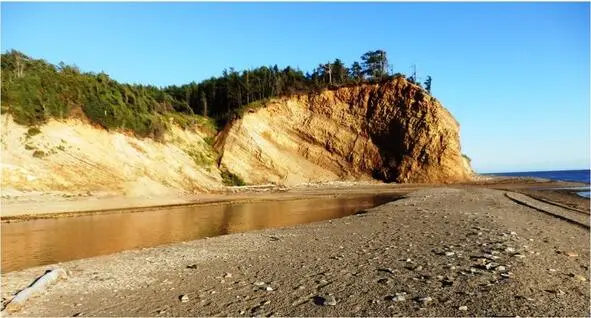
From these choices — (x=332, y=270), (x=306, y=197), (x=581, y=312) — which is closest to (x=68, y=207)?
(x=306, y=197)

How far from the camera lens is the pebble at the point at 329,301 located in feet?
21.0

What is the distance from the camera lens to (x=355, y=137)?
55875 millimetres

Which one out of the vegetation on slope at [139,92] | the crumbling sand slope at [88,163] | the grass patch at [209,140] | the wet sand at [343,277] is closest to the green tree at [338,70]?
the vegetation on slope at [139,92]

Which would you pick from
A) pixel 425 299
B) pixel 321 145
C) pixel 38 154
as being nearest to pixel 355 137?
pixel 321 145

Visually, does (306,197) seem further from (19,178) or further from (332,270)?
(332,270)

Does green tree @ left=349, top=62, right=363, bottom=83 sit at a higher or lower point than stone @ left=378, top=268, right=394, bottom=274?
higher

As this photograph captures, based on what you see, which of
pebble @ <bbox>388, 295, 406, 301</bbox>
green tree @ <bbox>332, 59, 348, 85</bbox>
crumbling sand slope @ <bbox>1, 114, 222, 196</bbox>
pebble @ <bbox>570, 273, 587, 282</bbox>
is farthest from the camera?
green tree @ <bbox>332, 59, 348, 85</bbox>

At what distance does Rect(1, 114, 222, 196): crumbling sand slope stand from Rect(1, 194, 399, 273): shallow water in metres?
8.47

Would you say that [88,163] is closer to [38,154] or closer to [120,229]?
[38,154]

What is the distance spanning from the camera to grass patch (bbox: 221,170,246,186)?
1822 inches

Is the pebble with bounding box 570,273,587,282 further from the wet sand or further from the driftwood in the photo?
the driftwood

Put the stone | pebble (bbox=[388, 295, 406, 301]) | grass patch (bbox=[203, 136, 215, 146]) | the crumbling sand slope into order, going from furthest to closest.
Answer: grass patch (bbox=[203, 136, 215, 146]) < the crumbling sand slope < the stone < pebble (bbox=[388, 295, 406, 301])

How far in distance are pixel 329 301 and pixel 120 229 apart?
44.6ft

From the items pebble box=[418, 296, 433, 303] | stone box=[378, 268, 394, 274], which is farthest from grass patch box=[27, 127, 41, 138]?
pebble box=[418, 296, 433, 303]
